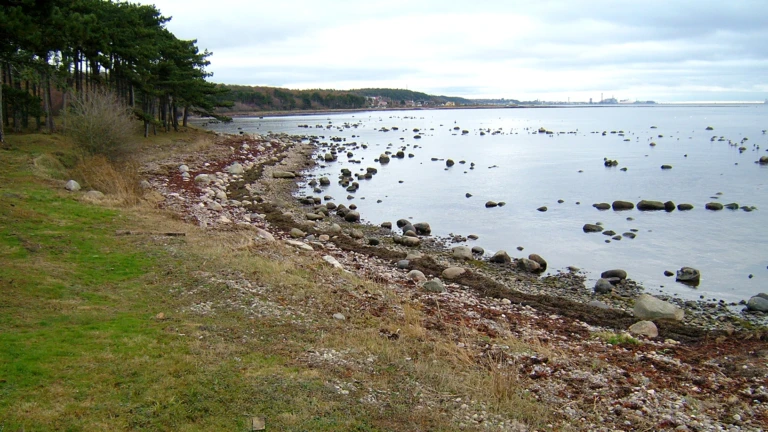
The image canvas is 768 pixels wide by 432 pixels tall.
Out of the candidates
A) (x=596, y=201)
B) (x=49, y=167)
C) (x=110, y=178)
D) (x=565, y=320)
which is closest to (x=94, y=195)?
(x=110, y=178)

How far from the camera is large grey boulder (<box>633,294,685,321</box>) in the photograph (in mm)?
14406

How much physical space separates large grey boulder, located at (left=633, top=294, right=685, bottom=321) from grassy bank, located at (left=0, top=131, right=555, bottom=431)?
586 cm

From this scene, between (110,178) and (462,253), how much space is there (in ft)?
46.1

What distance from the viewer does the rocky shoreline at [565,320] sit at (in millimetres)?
8492

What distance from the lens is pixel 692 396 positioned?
902 cm

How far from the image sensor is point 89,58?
1512 inches

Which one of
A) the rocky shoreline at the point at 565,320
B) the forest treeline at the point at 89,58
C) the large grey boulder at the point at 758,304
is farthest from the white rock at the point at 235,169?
the large grey boulder at the point at 758,304

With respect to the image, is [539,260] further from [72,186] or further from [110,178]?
[72,186]

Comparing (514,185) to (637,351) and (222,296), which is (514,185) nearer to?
(637,351)

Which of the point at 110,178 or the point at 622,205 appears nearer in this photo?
the point at 110,178

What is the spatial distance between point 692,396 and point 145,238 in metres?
13.2

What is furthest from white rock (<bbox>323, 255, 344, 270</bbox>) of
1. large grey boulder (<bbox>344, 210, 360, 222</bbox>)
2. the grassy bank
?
large grey boulder (<bbox>344, 210, 360, 222</bbox>)

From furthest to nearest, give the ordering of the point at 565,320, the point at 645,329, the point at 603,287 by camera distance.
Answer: the point at 603,287 < the point at 565,320 < the point at 645,329

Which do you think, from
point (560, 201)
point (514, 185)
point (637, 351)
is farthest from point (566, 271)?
point (514, 185)
